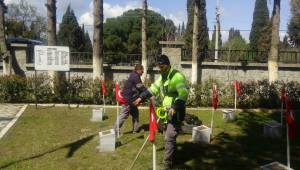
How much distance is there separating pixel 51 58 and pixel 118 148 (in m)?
6.93

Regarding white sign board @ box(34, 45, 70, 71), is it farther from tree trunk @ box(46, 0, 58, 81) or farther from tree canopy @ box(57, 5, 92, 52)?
tree canopy @ box(57, 5, 92, 52)

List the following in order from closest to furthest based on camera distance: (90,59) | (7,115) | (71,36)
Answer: (7,115) < (90,59) < (71,36)

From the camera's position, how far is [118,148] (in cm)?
872

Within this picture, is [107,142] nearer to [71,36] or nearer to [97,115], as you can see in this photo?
[97,115]

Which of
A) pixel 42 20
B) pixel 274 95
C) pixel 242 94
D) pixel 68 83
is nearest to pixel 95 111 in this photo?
pixel 68 83

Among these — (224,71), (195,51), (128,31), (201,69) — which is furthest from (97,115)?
(128,31)

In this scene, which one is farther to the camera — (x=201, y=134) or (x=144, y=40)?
(x=144, y=40)

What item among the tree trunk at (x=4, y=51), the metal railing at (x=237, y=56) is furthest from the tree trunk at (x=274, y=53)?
the tree trunk at (x=4, y=51)

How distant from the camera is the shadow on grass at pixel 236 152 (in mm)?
7609

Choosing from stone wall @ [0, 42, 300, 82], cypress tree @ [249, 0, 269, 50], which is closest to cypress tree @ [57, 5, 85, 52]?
cypress tree @ [249, 0, 269, 50]

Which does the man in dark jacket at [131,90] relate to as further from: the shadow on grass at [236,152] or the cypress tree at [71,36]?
the cypress tree at [71,36]

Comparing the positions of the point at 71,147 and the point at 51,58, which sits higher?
the point at 51,58

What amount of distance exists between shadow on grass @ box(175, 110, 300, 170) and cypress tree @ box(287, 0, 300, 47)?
3338 cm

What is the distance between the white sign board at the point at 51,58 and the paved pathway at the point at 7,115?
69.3 inches
